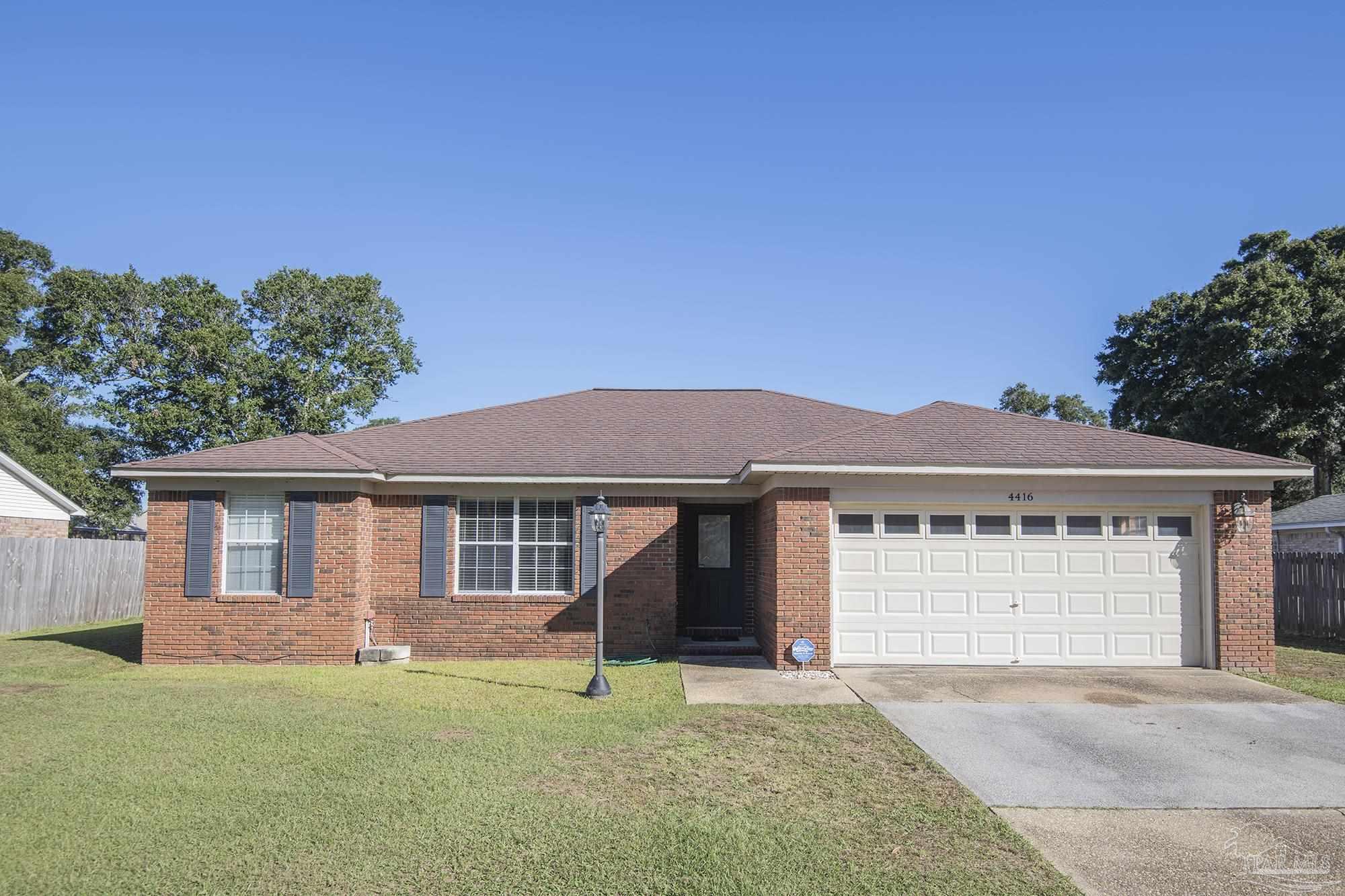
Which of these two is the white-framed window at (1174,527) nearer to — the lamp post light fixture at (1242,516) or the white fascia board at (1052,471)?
the lamp post light fixture at (1242,516)

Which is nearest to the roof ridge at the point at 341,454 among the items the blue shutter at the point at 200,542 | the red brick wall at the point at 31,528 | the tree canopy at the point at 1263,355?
the blue shutter at the point at 200,542

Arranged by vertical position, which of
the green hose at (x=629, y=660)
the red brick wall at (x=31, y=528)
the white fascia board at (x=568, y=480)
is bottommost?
the green hose at (x=629, y=660)

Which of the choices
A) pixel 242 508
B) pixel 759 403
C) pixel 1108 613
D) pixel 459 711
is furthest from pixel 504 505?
pixel 1108 613

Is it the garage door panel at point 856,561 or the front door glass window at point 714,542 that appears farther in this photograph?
the front door glass window at point 714,542

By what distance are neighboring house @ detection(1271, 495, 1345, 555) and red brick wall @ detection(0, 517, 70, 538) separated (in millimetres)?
33084

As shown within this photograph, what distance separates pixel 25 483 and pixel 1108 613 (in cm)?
2810

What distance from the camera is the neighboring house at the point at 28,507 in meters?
23.6

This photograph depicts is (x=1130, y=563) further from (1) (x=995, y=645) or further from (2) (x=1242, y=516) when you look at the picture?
(1) (x=995, y=645)

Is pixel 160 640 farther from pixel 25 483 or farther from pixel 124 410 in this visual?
pixel 124 410

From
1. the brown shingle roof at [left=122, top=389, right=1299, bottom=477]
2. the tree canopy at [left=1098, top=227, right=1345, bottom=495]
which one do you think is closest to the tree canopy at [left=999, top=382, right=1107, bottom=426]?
the tree canopy at [left=1098, top=227, right=1345, bottom=495]

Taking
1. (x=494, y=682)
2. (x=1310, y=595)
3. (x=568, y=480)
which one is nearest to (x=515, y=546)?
(x=568, y=480)

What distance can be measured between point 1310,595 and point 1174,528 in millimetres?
6698

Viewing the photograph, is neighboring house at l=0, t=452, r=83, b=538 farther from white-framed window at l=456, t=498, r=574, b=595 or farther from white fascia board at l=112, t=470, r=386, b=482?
white-framed window at l=456, t=498, r=574, b=595

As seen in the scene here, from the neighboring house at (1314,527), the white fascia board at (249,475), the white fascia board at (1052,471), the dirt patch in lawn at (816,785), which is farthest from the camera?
the neighboring house at (1314,527)
